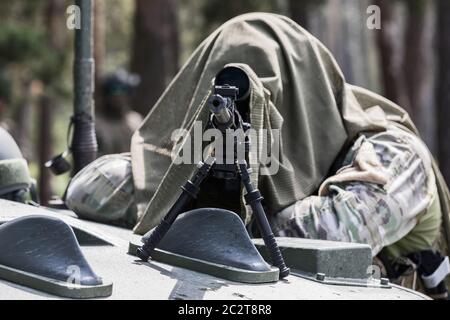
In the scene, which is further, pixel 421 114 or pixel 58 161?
pixel 421 114

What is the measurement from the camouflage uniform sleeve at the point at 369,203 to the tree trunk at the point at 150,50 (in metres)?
8.36

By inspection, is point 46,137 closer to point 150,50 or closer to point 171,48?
point 171,48

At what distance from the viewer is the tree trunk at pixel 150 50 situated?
11.9 m

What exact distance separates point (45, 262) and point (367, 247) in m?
1.03

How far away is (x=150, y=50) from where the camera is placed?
1191 centimetres

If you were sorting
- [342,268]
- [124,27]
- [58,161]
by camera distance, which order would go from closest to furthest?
[342,268] → [58,161] → [124,27]

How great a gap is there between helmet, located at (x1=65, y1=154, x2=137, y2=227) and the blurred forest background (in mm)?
6523

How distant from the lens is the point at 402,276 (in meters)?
3.69

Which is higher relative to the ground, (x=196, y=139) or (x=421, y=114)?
(x=196, y=139)
